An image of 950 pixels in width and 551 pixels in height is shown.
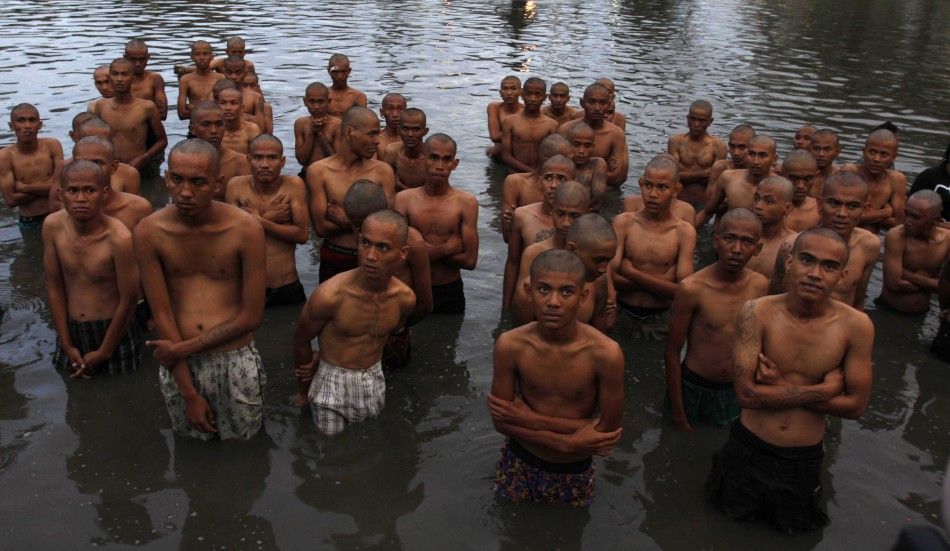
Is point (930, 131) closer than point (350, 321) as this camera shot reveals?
No

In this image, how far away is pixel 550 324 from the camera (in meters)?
4.39

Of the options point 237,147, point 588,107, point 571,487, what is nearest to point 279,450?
point 571,487

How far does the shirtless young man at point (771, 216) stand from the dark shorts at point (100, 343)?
471 cm

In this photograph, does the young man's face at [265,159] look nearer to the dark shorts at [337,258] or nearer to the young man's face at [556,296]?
the dark shorts at [337,258]

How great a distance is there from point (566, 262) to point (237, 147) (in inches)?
242

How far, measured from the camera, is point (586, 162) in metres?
8.30

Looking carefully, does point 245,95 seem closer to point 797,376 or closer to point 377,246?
point 377,246

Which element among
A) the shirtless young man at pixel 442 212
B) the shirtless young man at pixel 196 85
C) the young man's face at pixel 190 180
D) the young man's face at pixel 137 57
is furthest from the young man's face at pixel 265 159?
the shirtless young man at pixel 196 85

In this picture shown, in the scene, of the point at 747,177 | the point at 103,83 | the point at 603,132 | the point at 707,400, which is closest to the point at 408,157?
the point at 603,132

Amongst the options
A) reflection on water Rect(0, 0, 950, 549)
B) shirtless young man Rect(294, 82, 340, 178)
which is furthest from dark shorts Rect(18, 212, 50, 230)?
shirtless young man Rect(294, 82, 340, 178)

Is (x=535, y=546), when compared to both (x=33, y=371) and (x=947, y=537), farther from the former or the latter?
(x=33, y=371)

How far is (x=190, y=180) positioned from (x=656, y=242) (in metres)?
3.65

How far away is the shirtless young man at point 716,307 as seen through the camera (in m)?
5.51

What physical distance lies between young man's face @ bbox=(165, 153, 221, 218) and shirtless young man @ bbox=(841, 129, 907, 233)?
6290mm
